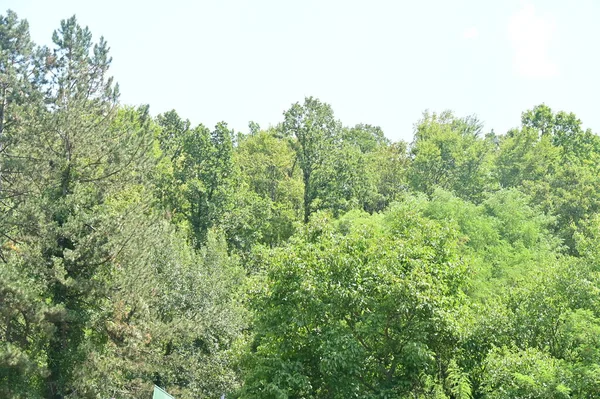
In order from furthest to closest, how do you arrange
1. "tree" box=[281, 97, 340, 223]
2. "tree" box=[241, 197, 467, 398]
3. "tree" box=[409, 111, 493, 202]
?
"tree" box=[409, 111, 493, 202] → "tree" box=[281, 97, 340, 223] → "tree" box=[241, 197, 467, 398]

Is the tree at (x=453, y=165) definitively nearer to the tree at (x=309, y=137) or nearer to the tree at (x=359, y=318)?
the tree at (x=309, y=137)

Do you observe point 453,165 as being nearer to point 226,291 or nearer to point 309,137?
point 309,137

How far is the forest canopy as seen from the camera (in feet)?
47.8

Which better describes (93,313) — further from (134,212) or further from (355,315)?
(355,315)

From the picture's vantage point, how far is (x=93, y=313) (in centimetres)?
1906

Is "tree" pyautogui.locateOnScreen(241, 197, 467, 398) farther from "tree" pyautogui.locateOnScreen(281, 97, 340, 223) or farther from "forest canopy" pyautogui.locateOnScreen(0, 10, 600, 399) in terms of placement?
"tree" pyautogui.locateOnScreen(281, 97, 340, 223)

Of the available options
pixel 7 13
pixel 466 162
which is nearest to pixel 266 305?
pixel 7 13

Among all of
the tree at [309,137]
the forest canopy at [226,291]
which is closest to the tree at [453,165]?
the tree at [309,137]

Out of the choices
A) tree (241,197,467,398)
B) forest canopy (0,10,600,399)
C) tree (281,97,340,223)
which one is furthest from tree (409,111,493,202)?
tree (241,197,467,398)

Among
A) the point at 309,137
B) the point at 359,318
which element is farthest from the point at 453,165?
the point at 359,318

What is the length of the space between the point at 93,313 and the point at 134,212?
12.6ft

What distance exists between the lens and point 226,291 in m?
25.7

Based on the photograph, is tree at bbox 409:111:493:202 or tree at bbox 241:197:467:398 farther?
tree at bbox 409:111:493:202

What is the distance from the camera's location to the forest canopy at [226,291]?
14.6 meters
